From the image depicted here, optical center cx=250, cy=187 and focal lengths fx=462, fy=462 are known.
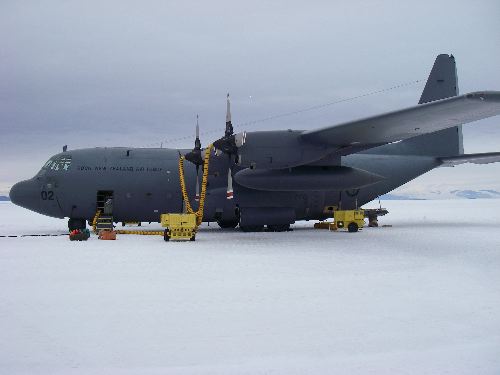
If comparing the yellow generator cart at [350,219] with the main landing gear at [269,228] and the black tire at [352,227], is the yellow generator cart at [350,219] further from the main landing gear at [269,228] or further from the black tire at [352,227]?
the main landing gear at [269,228]

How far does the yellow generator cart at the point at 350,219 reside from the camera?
74.5 feet

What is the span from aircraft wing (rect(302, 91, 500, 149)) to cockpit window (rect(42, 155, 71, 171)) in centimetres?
1116

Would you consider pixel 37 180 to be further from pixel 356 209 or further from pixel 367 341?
pixel 367 341

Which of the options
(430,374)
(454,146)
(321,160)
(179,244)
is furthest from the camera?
(454,146)

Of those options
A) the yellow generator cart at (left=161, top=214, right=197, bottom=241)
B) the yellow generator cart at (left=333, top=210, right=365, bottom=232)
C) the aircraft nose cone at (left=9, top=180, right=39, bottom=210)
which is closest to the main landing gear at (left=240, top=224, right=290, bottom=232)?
the yellow generator cart at (left=333, top=210, right=365, bottom=232)

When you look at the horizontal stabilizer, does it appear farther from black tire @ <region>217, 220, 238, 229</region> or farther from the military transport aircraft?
black tire @ <region>217, 220, 238, 229</region>

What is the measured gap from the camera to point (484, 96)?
43.6 feet

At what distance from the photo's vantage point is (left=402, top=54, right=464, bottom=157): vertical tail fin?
86.8 ft

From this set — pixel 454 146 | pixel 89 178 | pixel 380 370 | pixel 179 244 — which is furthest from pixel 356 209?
pixel 380 370

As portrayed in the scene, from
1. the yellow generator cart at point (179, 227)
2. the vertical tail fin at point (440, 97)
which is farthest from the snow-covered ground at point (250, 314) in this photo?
the vertical tail fin at point (440, 97)

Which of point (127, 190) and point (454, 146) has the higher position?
point (454, 146)

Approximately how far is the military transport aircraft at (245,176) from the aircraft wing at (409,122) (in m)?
0.05

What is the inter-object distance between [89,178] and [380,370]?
19.1 meters

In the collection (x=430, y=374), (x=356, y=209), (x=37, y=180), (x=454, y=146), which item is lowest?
(x=430, y=374)
